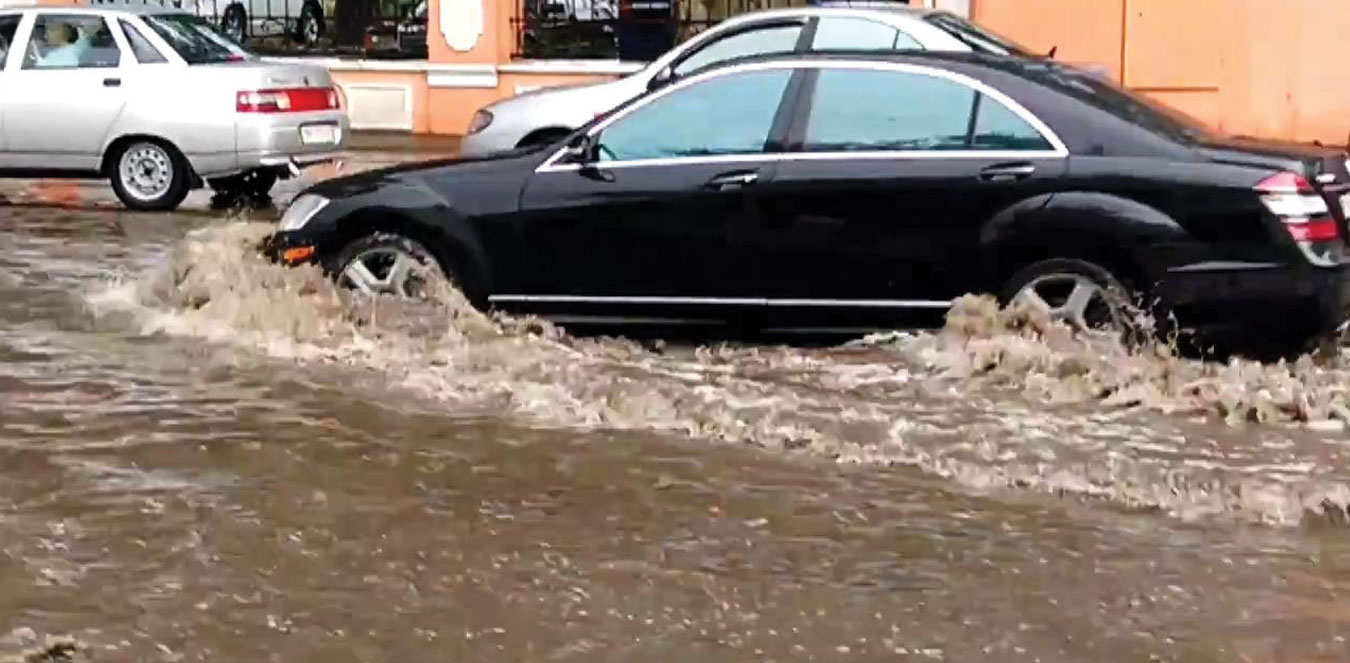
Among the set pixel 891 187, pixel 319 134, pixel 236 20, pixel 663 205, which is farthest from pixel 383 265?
pixel 236 20

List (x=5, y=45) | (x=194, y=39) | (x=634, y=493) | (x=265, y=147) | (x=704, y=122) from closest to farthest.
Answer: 1. (x=634, y=493)
2. (x=704, y=122)
3. (x=265, y=147)
4. (x=194, y=39)
5. (x=5, y=45)

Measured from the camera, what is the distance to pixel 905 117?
27.0 feet

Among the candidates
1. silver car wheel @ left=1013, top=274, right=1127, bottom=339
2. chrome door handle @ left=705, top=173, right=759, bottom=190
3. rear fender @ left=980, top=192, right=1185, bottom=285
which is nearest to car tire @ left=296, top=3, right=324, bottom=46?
chrome door handle @ left=705, top=173, right=759, bottom=190

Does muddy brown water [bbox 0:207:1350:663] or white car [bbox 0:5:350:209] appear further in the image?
white car [bbox 0:5:350:209]

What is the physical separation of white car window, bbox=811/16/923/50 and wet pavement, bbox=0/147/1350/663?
4.47 meters

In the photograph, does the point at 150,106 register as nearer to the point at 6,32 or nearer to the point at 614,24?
the point at 6,32

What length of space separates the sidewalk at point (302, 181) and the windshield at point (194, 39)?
3.62 ft

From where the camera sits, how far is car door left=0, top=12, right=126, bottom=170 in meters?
14.4

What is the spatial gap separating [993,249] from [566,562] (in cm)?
294

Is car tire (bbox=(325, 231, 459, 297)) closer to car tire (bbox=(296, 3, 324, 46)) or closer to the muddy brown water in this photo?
the muddy brown water

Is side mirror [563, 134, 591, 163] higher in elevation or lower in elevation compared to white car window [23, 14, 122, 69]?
lower

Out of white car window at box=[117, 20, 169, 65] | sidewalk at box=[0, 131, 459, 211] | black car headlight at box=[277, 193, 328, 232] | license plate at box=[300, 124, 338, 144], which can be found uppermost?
white car window at box=[117, 20, 169, 65]

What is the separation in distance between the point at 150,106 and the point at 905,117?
767cm

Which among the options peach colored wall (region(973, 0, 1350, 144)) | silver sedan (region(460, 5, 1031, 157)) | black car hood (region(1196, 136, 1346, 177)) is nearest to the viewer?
black car hood (region(1196, 136, 1346, 177))
